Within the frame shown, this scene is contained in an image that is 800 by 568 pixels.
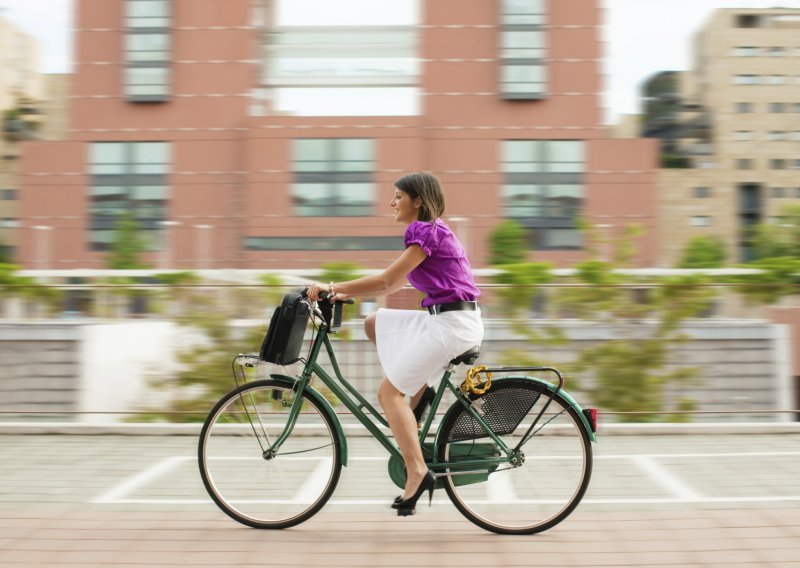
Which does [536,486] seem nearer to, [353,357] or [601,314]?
[353,357]

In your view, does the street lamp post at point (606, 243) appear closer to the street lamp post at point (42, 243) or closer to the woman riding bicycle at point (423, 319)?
the woman riding bicycle at point (423, 319)

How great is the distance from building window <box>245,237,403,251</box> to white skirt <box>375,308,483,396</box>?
1856 centimetres

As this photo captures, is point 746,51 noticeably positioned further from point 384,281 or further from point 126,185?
point 384,281

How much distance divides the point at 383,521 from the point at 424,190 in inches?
67.2

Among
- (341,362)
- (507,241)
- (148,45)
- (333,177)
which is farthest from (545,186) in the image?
(341,362)

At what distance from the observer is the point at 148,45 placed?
49.8 meters

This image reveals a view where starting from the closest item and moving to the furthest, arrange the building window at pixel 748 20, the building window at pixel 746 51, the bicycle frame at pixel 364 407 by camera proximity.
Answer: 1. the bicycle frame at pixel 364 407
2. the building window at pixel 746 51
3. the building window at pixel 748 20

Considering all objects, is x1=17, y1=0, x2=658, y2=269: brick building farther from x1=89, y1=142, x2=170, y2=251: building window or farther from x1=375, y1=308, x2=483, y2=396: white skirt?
x1=375, y1=308, x2=483, y2=396: white skirt

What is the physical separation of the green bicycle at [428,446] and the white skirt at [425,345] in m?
0.09

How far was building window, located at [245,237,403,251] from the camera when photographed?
2658cm

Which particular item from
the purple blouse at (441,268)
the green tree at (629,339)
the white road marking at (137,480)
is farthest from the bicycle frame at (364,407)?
the green tree at (629,339)

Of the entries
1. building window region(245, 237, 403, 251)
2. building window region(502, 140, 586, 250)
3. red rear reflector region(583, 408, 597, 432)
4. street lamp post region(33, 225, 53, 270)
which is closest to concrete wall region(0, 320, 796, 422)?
red rear reflector region(583, 408, 597, 432)

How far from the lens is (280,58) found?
47.4 m

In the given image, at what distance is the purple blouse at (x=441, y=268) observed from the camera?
4.22 meters
